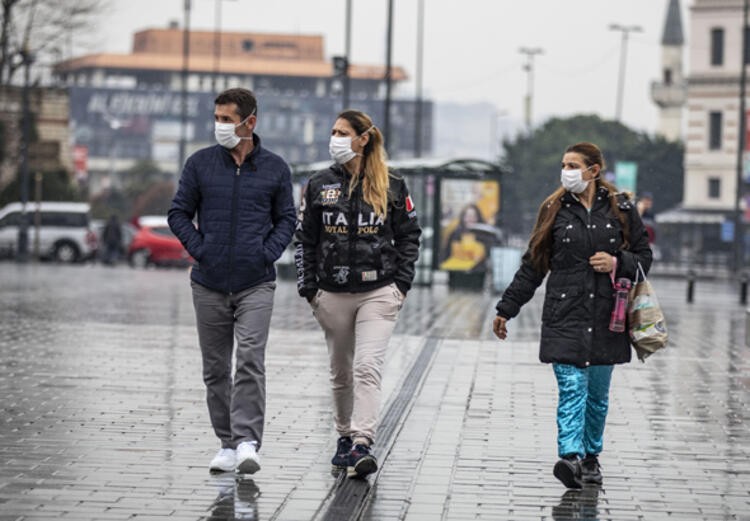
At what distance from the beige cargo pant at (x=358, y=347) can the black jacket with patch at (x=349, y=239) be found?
70mm

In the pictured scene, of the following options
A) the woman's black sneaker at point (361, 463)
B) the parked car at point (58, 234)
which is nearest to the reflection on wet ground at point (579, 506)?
the woman's black sneaker at point (361, 463)

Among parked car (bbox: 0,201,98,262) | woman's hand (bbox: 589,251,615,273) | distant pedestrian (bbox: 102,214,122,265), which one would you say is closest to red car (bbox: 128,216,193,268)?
distant pedestrian (bbox: 102,214,122,265)

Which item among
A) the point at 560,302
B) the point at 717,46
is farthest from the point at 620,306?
the point at 717,46

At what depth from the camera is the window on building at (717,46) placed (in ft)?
247

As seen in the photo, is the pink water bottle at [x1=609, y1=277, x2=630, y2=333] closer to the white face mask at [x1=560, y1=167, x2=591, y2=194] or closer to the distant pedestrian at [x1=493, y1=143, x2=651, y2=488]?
the distant pedestrian at [x1=493, y1=143, x2=651, y2=488]

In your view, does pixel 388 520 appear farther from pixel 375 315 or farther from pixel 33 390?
pixel 33 390

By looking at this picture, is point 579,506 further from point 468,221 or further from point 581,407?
point 468,221

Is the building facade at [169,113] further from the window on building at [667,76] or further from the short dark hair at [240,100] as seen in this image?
the short dark hair at [240,100]

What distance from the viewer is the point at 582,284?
27.8ft

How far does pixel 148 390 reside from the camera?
12.0m

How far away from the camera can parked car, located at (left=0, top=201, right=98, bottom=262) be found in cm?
4938

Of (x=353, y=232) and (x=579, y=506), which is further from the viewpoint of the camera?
(x=353, y=232)

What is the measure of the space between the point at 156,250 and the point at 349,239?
3860 centimetres

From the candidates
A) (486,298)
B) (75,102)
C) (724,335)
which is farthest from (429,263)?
(75,102)
